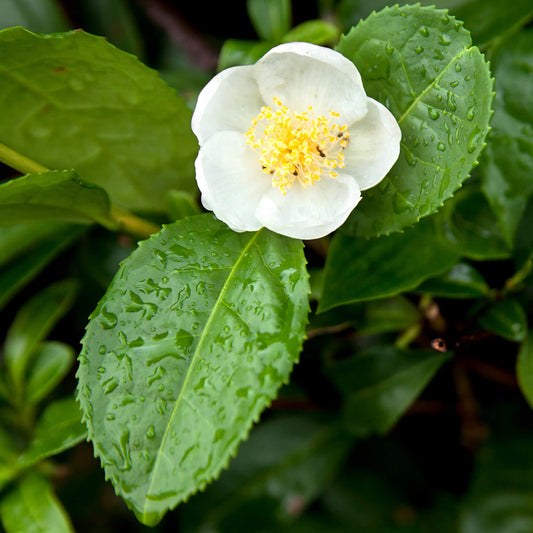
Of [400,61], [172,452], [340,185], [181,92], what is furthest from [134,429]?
[181,92]

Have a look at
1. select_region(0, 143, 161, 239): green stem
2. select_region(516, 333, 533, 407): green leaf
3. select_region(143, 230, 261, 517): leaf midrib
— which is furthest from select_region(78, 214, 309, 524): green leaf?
select_region(516, 333, 533, 407): green leaf

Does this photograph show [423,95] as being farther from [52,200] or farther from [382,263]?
[52,200]

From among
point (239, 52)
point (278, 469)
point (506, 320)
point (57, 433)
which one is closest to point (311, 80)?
point (239, 52)

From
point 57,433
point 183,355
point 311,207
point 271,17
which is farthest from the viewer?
point 271,17

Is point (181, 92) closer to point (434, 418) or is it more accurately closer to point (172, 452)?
point (172, 452)

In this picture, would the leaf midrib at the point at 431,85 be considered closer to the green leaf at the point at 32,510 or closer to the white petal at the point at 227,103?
the white petal at the point at 227,103

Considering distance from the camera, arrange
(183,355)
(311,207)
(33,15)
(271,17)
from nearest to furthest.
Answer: (183,355), (311,207), (271,17), (33,15)

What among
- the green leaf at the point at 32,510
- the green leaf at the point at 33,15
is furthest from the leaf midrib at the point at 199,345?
the green leaf at the point at 33,15
